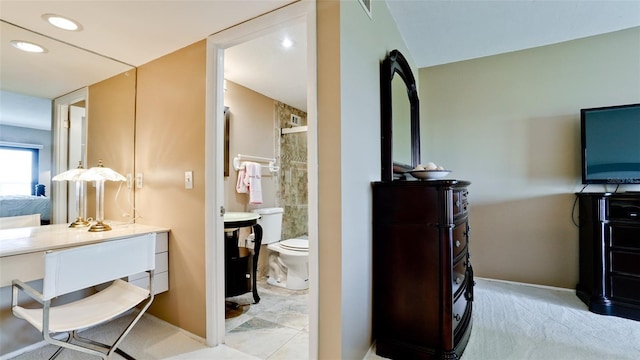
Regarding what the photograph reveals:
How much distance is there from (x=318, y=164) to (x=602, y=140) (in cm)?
260

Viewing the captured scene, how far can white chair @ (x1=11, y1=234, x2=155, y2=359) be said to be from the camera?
3.89 feet

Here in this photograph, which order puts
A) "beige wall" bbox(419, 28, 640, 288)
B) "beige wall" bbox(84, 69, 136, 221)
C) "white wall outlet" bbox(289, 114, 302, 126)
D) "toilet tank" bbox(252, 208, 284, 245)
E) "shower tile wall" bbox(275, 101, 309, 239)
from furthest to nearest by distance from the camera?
1. "white wall outlet" bbox(289, 114, 302, 126)
2. "shower tile wall" bbox(275, 101, 309, 239)
3. "toilet tank" bbox(252, 208, 284, 245)
4. "beige wall" bbox(419, 28, 640, 288)
5. "beige wall" bbox(84, 69, 136, 221)

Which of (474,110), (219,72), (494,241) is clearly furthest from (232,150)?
(494,241)

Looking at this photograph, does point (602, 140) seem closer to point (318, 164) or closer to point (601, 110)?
point (601, 110)

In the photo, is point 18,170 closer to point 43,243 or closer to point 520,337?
point 43,243

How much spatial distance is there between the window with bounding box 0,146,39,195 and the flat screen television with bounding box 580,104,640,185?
4.25m

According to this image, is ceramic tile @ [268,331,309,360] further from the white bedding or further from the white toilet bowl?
the white bedding

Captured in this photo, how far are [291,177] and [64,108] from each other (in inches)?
90.0

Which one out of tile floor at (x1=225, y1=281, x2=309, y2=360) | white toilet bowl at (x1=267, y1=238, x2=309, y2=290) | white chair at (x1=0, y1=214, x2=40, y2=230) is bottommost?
tile floor at (x1=225, y1=281, x2=309, y2=360)

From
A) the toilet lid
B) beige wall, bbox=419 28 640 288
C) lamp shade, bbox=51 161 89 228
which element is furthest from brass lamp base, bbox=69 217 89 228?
beige wall, bbox=419 28 640 288

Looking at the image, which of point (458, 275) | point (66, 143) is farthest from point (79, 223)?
point (458, 275)

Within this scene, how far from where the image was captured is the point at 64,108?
77.5 inches

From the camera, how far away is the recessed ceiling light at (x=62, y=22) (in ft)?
5.26

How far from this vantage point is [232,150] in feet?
9.39
